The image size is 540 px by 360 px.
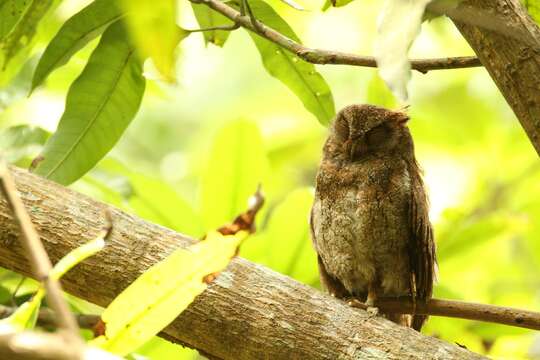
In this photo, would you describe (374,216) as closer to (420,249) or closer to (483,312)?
(420,249)

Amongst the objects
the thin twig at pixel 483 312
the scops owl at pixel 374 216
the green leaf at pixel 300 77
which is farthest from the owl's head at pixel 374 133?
the green leaf at pixel 300 77

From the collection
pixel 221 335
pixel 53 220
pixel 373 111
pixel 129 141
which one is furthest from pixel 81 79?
pixel 129 141

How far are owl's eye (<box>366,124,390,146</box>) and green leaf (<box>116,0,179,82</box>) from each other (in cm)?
215

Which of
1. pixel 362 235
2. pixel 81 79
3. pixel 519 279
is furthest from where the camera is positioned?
pixel 519 279

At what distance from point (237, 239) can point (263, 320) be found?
2.65ft

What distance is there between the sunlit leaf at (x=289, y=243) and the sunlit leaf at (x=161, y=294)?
4.61 feet

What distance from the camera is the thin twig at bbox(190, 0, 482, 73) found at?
171cm

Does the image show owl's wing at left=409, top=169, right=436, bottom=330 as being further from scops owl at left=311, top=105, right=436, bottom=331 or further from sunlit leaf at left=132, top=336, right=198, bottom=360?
sunlit leaf at left=132, top=336, right=198, bottom=360

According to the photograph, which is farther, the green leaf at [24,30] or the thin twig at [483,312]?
the thin twig at [483,312]

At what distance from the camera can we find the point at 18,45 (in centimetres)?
197

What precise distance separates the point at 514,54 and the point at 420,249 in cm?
119

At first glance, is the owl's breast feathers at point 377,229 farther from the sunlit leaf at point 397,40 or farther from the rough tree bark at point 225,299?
the sunlit leaf at point 397,40

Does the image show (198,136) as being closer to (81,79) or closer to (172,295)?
(81,79)

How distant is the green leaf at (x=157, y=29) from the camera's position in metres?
0.87
